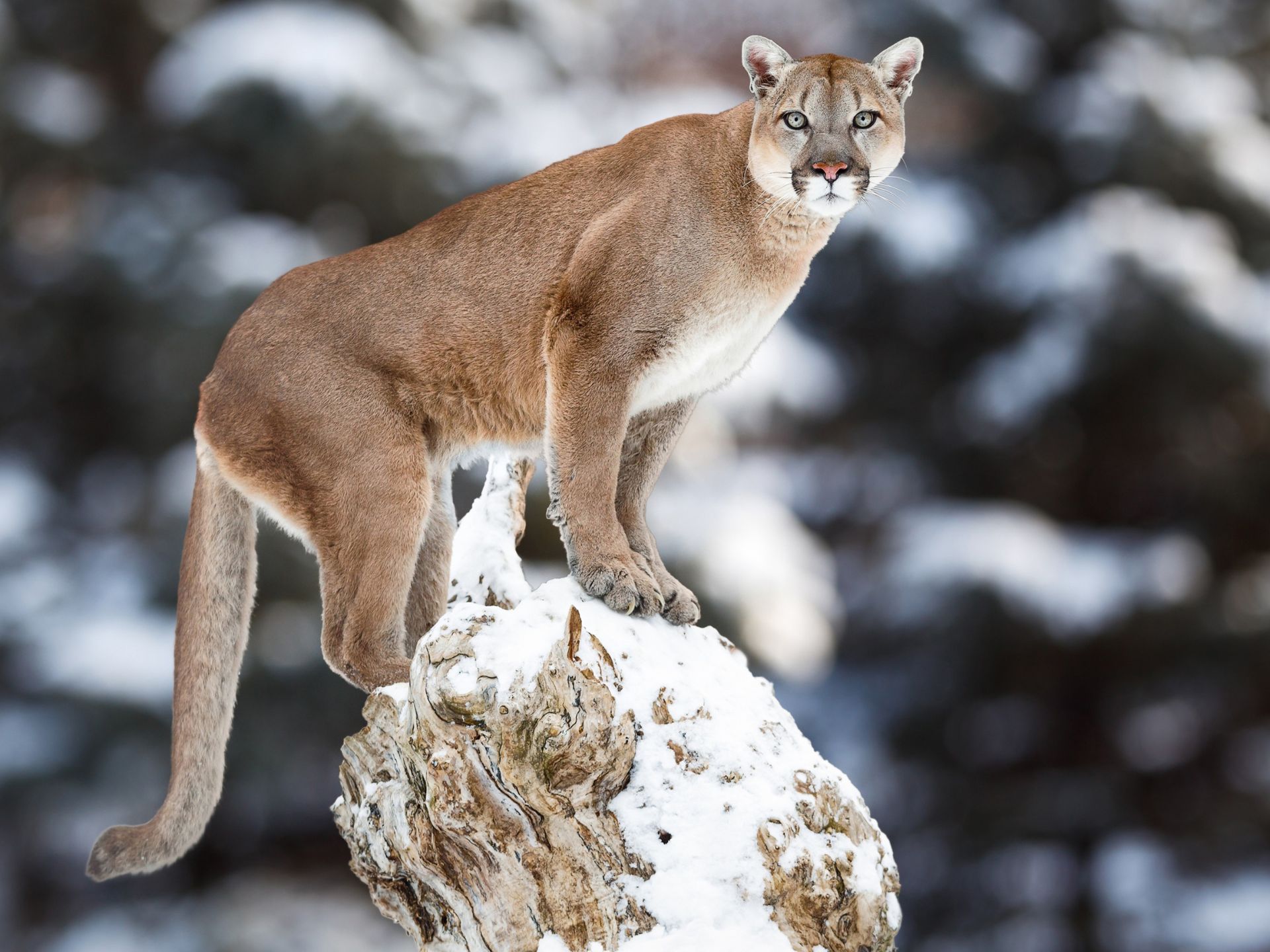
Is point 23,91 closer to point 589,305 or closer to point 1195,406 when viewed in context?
point 589,305

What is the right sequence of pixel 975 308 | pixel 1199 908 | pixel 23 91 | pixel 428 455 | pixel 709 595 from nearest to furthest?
pixel 428 455 → pixel 709 595 → pixel 23 91 → pixel 1199 908 → pixel 975 308

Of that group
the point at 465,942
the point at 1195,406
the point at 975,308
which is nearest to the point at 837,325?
the point at 975,308

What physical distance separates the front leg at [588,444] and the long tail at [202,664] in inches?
47.2

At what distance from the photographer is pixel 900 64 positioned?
4.57 meters

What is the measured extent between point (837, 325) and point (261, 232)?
6.02 metres

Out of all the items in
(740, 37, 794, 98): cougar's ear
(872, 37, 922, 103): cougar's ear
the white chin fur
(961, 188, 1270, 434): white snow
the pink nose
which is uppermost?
(872, 37, 922, 103): cougar's ear

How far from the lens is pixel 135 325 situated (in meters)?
9.68

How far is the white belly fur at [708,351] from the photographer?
4.46m

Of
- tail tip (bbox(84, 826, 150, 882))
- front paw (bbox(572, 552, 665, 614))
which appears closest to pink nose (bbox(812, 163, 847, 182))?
front paw (bbox(572, 552, 665, 614))

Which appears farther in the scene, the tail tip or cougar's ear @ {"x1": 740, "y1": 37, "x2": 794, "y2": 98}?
cougar's ear @ {"x1": 740, "y1": 37, "x2": 794, "y2": 98}

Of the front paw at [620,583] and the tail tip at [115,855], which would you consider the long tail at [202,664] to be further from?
the front paw at [620,583]

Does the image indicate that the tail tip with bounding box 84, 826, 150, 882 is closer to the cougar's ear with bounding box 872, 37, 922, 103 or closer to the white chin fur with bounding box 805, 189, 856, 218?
the white chin fur with bounding box 805, 189, 856, 218

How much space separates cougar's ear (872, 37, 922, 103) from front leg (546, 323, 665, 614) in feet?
4.30

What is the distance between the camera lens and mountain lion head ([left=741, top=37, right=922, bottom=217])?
4273 millimetres
